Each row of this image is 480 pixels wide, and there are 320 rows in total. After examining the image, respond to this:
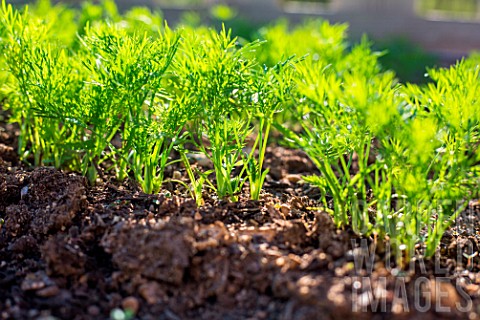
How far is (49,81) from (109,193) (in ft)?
1.58

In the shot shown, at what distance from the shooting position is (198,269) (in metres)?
1.83

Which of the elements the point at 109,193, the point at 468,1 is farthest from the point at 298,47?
the point at 468,1

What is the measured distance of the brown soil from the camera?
171 cm

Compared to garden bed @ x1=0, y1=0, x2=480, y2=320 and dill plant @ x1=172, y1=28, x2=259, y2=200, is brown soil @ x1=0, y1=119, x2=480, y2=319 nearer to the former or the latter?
garden bed @ x1=0, y1=0, x2=480, y2=320

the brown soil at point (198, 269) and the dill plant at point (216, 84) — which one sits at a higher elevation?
the dill plant at point (216, 84)

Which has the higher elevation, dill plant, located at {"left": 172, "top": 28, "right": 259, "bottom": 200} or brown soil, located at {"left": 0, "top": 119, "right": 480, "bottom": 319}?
dill plant, located at {"left": 172, "top": 28, "right": 259, "bottom": 200}

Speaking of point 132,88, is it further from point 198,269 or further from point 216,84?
point 198,269

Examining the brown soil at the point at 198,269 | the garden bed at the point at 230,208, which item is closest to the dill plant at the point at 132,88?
the garden bed at the point at 230,208

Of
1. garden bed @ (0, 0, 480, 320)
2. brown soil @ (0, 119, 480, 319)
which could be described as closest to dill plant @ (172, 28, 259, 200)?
garden bed @ (0, 0, 480, 320)

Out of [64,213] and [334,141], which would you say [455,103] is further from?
[64,213]

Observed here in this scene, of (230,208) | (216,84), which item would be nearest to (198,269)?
(230,208)

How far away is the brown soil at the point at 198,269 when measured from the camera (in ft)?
5.62

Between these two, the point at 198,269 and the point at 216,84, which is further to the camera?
the point at 216,84

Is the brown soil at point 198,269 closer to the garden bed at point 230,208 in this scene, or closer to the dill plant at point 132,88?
the garden bed at point 230,208
